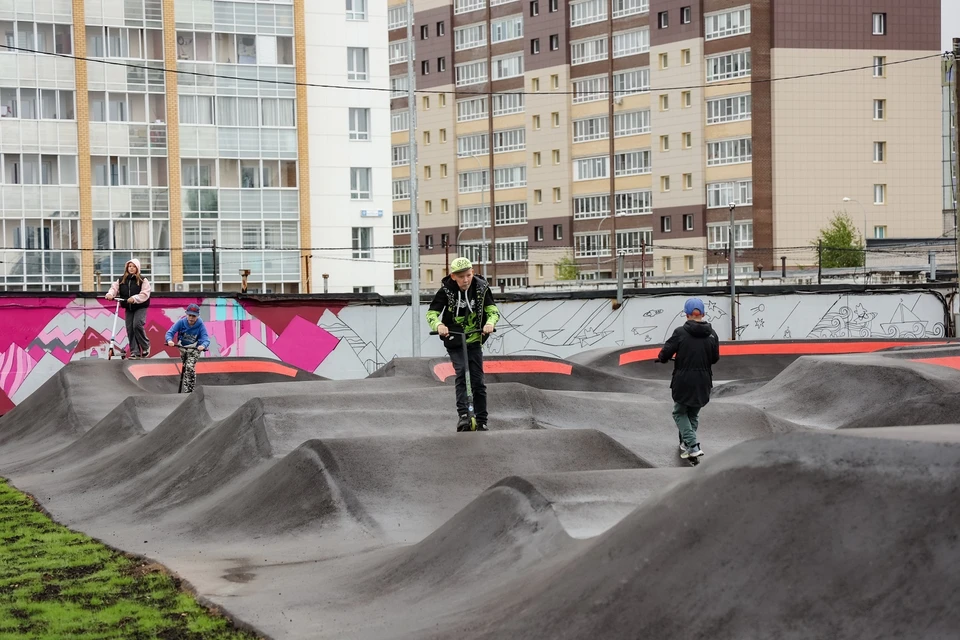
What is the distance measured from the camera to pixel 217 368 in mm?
24766

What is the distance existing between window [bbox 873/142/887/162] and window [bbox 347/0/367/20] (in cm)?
4145

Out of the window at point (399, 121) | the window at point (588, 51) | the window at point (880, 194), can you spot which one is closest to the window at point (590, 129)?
the window at point (588, 51)

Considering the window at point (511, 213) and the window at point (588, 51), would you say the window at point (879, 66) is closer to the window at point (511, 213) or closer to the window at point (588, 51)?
the window at point (588, 51)

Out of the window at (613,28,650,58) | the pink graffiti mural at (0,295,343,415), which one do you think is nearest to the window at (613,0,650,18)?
the window at (613,28,650,58)

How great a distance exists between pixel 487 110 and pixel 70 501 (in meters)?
91.1

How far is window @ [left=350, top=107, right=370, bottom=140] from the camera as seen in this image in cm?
6588

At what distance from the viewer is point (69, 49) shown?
2355 inches

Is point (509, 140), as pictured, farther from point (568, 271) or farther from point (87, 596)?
point (87, 596)

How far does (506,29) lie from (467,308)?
301 feet

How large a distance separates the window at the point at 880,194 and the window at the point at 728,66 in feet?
41.9

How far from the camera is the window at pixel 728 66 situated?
3413 inches

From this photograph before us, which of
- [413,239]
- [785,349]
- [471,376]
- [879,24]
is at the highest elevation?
[879,24]

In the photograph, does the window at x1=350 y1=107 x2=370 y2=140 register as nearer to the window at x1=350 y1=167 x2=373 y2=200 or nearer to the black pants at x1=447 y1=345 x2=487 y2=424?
the window at x1=350 y1=167 x2=373 y2=200

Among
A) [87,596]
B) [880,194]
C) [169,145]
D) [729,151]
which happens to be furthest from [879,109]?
[87,596]
